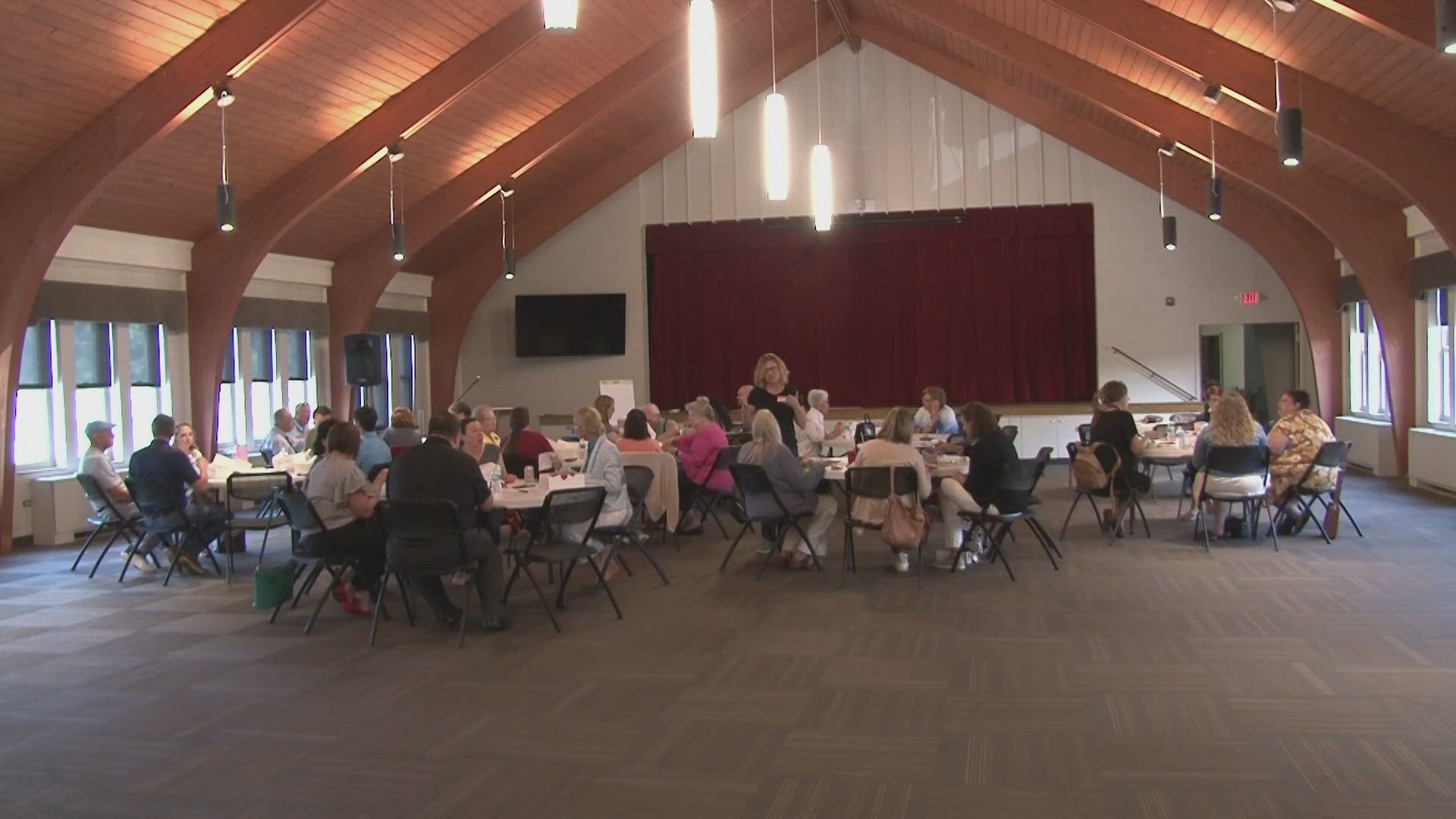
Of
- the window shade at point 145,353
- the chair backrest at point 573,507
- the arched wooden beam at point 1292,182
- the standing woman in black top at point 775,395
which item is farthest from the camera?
the arched wooden beam at point 1292,182

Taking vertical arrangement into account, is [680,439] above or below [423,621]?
above

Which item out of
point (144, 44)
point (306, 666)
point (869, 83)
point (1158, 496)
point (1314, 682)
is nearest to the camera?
point (1314, 682)

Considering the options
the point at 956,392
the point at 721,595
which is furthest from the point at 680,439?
the point at 956,392

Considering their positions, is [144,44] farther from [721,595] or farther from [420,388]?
[420,388]

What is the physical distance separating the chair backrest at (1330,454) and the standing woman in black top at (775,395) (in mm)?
3824

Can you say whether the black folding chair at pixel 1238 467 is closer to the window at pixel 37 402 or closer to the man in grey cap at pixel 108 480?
the man in grey cap at pixel 108 480

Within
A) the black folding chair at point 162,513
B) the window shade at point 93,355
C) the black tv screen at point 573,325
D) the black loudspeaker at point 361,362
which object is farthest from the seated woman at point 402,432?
the black tv screen at point 573,325

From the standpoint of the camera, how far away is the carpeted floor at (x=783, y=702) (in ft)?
12.6

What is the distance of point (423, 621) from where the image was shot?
6.55m

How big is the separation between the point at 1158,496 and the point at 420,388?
10114mm

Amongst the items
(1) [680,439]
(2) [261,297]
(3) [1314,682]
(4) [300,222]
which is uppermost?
(4) [300,222]

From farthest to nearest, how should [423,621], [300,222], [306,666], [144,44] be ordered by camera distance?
[300,222]
[144,44]
[423,621]
[306,666]

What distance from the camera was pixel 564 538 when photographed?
686 cm

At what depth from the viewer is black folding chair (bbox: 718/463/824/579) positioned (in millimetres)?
7512
